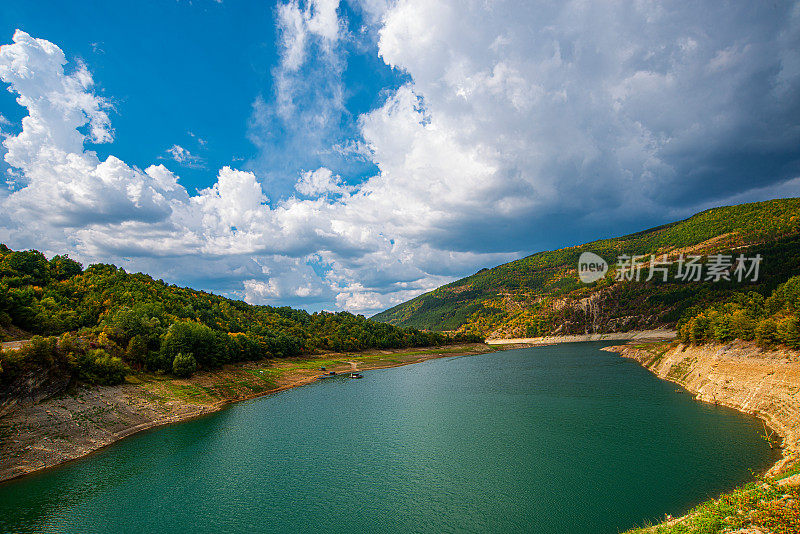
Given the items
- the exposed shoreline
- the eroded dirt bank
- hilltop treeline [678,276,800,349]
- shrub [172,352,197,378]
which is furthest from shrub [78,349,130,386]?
the exposed shoreline

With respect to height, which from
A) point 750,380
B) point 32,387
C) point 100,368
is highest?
point 100,368

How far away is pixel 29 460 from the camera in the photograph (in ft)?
108

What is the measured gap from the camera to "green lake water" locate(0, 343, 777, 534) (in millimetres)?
23391

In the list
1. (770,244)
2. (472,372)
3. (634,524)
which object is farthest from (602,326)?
(634,524)

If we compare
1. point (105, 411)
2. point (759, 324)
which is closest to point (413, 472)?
point (105, 411)

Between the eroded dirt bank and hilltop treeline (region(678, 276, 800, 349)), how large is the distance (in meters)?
80.9

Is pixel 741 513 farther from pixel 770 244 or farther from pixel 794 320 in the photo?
pixel 770 244

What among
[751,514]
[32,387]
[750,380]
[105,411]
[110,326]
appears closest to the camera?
[751,514]

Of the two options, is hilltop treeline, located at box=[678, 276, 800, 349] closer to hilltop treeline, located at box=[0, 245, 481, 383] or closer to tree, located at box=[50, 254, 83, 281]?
hilltop treeline, located at box=[0, 245, 481, 383]

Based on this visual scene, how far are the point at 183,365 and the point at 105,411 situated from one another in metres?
17.5

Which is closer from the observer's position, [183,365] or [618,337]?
[183,365]

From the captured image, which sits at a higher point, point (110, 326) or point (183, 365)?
point (110, 326)

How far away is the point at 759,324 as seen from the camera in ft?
156

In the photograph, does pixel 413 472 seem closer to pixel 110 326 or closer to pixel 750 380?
pixel 750 380
